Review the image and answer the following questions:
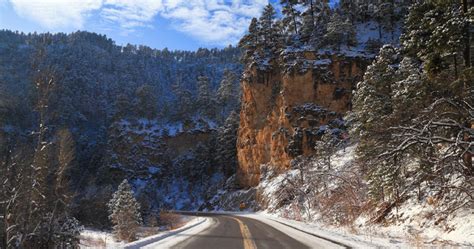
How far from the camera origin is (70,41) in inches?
6545

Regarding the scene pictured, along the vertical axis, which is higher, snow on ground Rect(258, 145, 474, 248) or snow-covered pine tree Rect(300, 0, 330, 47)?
snow-covered pine tree Rect(300, 0, 330, 47)

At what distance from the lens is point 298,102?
58.7 m

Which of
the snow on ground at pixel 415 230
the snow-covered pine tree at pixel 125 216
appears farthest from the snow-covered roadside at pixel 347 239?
the snow-covered pine tree at pixel 125 216

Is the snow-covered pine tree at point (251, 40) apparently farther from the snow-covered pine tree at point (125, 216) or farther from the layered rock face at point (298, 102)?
the snow-covered pine tree at point (125, 216)

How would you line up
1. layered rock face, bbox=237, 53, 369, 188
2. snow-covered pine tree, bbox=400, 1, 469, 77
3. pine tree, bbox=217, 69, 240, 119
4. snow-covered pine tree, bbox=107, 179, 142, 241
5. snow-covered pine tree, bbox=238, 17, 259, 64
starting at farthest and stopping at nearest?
pine tree, bbox=217, 69, 240, 119
snow-covered pine tree, bbox=238, 17, 259, 64
layered rock face, bbox=237, 53, 369, 188
snow-covered pine tree, bbox=107, 179, 142, 241
snow-covered pine tree, bbox=400, 1, 469, 77

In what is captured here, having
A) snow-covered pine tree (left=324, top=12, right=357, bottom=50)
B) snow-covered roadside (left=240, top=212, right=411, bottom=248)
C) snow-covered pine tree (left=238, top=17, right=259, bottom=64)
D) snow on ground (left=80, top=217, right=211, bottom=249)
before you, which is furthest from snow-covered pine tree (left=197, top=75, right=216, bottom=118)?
snow-covered roadside (left=240, top=212, right=411, bottom=248)

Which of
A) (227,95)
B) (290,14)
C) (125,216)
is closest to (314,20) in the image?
(290,14)

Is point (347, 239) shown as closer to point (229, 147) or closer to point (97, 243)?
point (97, 243)

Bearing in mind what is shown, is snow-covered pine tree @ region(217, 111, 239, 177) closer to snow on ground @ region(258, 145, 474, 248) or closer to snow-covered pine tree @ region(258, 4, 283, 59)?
snow-covered pine tree @ region(258, 4, 283, 59)

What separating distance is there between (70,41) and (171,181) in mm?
103925

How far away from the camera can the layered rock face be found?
55812 mm

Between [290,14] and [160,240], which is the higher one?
[290,14]

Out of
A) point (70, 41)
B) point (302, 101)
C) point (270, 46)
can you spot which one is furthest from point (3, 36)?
point (302, 101)

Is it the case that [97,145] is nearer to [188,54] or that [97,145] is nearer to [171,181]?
[171,181]
